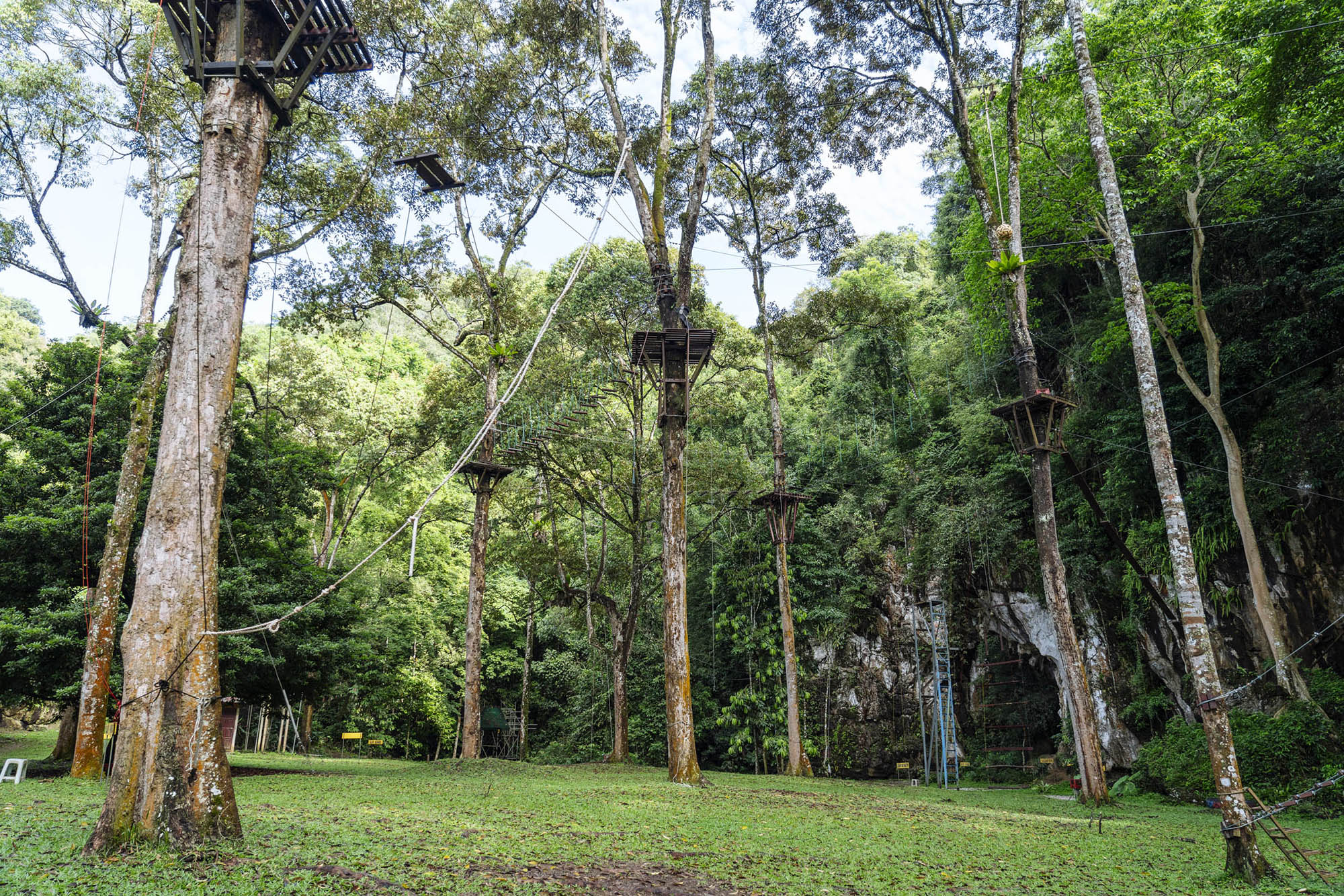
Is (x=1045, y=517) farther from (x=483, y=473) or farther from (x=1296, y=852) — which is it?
(x=483, y=473)

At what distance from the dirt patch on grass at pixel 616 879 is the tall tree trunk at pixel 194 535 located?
1979mm

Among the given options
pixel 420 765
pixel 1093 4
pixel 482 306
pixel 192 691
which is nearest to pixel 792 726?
pixel 420 765

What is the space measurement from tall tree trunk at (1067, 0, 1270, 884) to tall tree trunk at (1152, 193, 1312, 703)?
254 inches

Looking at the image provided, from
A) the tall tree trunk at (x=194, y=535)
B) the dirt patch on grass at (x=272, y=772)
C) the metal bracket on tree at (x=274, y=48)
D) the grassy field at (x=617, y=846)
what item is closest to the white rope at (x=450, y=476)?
the tall tree trunk at (x=194, y=535)

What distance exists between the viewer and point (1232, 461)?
12492 mm

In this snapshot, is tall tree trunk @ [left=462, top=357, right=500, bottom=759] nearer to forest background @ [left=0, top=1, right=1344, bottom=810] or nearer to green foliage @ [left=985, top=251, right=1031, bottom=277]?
forest background @ [left=0, top=1, right=1344, bottom=810]

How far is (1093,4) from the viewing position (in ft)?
55.9

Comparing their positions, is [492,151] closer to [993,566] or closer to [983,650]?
[993,566]

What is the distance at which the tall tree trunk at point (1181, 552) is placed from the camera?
17.9 feet

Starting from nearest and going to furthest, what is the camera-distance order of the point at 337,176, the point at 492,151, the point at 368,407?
the point at 337,176 → the point at 492,151 → the point at 368,407

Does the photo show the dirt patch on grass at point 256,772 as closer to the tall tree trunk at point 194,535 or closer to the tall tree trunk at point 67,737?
the tall tree trunk at point 67,737

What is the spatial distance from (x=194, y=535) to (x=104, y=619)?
6311 millimetres

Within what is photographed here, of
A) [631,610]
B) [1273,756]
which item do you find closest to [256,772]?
[631,610]

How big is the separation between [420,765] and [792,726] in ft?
26.8
